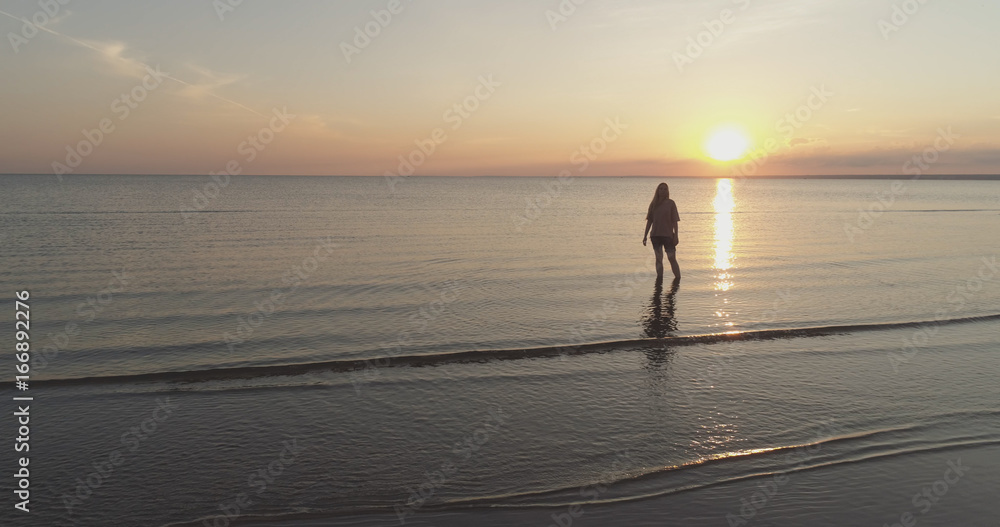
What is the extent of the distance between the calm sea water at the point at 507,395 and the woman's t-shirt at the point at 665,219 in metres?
1.38

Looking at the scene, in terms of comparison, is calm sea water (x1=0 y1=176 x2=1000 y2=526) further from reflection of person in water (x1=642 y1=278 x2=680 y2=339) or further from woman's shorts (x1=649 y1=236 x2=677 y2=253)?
woman's shorts (x1=649 y1=236 x2=677 y2=253)

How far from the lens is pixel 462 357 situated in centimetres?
998

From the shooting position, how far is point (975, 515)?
5.06m

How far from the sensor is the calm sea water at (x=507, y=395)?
17.6ft

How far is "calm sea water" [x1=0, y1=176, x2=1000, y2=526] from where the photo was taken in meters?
5.38

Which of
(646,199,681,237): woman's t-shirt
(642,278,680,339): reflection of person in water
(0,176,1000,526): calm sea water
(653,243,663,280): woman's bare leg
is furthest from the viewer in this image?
(653,243,663,280): woman's bare leg

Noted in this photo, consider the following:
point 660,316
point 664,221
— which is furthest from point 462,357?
point 664,221

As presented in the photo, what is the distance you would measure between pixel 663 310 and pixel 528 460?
790 centimetres

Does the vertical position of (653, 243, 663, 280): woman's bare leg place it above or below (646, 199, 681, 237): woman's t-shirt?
below

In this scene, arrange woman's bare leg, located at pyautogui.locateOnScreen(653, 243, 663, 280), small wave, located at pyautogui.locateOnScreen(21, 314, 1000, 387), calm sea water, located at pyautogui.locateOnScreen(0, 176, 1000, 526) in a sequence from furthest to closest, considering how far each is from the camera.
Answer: woman's bare leg, located at pyautogui.locateOnScreen(653, 243, 663, 280), small wave, located at pyautogui.locateOnScreen(21, 314, 1000, 387), calm sea water, located at pyautogui.locateOnScreen(0, 176, 1000, 526)

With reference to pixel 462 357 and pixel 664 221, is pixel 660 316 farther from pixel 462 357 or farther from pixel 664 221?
pixel 462 357

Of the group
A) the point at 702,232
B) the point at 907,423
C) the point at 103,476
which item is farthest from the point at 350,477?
the point at 702,232

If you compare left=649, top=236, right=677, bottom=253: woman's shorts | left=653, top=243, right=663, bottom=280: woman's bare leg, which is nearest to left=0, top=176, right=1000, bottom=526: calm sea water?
left=653, top=243, right=663, bottom=280: woman's bare leg

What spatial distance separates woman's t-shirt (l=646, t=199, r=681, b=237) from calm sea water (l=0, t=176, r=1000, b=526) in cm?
138
